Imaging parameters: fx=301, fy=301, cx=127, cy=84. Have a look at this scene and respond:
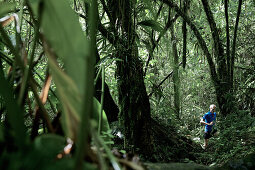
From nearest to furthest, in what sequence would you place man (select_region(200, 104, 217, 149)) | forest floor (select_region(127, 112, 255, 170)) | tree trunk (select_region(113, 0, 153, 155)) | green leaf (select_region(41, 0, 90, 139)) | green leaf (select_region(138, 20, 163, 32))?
green leaf (select_region(41, 0, 90, 139)), tree trunk (select_region(113, 0, 153, 155)), green leaf (select_region(138, 20, 163, 32)), forest floor (select_region(127, 112, 255, 170)), man (select_region(200, 104, 217, 149))

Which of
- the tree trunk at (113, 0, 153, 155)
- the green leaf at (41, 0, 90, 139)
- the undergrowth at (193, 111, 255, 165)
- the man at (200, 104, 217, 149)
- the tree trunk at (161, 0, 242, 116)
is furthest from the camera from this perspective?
the tree trunk at (161, 0, 242, 116)

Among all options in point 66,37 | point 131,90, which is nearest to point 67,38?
point 66,37

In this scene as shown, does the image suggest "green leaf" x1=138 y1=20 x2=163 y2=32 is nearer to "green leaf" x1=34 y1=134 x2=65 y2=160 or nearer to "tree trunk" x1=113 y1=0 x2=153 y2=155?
"tree trunk" x1=113 y1=0 x2=153 y2=155

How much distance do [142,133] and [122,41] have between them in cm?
63

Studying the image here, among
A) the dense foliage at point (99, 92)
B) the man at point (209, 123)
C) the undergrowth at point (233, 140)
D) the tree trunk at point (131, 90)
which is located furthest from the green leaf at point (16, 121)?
the man at point (209, 123)

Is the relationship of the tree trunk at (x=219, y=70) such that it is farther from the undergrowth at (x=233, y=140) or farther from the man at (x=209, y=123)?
the undergrowth at (x=233, y=140)

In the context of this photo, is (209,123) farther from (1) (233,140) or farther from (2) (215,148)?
(1) (233,140)

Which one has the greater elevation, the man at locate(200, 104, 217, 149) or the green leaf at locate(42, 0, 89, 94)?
the green leaf at locate(42, 0, 89, 94)

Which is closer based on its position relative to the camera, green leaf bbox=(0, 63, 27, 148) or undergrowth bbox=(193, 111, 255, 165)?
green leaf bbox=(0, 63, 27, 148)

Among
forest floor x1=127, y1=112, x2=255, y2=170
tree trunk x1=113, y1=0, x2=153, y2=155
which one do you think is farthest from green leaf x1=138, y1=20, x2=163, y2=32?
forest floor x1=127, y1=112, x2=255, y2=170

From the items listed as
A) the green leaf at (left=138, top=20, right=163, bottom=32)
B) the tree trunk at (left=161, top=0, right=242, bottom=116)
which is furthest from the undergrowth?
the green leaf at (left=138, top=20, right=163, bottom=32)

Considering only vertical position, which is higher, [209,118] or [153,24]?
[153,24]

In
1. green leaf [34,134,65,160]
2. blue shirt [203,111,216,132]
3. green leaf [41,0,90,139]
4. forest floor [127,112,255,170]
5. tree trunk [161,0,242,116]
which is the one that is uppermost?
tree trunk [161,0,242,116]

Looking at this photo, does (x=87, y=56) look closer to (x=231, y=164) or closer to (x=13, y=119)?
(x=13, y=119)
